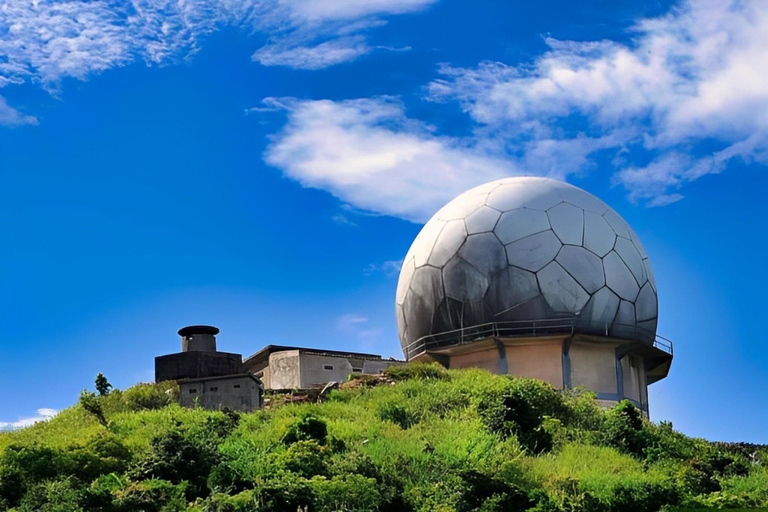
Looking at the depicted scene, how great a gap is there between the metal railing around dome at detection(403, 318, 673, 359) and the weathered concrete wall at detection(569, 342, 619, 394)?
483mm

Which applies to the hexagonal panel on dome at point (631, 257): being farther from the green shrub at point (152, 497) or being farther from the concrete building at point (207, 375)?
the green shrub at point (152, 497)

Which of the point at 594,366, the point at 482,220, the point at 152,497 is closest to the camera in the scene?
the point at 152,497

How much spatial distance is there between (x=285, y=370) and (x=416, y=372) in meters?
7.98

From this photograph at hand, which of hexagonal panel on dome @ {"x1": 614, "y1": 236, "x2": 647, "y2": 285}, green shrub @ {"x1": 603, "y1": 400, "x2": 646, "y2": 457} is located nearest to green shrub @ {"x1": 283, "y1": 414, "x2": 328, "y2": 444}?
green shrub @ {"x1": 603, "y1": 400, "x2": 646, "y2": 457}

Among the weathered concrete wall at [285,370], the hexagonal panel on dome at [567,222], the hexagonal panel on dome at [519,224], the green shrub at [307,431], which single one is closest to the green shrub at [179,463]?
the green shrub at [307,431]

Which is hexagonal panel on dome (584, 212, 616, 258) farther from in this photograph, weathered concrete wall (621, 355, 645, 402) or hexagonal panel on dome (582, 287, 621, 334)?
weathered concrete wall (621, 355, 645, 402)

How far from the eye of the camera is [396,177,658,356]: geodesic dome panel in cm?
3066

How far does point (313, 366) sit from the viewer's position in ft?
116

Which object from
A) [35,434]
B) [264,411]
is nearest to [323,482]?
[264,411]

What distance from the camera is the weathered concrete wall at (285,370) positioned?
115 ft

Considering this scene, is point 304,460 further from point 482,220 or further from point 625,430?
point 482,220

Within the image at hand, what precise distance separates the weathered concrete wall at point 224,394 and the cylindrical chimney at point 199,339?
2.87m

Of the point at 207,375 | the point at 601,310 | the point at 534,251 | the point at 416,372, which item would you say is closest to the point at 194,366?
the point at 207,375

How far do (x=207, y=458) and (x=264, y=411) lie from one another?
16.3 ft
